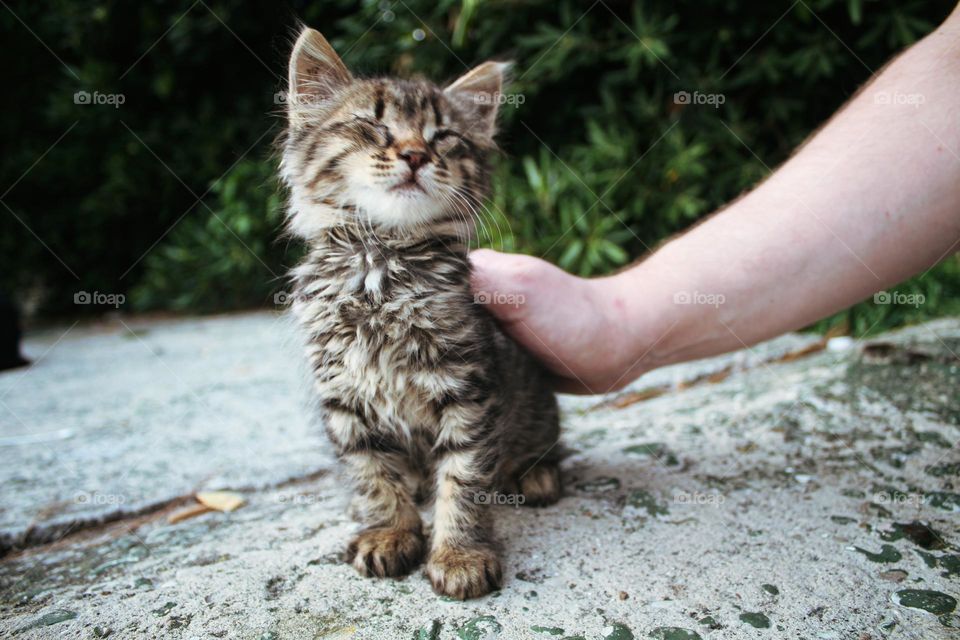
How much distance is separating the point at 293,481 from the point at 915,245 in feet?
6.15

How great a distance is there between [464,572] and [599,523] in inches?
16.7

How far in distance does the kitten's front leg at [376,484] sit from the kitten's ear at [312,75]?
2.81 feet

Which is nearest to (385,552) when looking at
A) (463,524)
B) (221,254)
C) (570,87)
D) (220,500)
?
(463,524)

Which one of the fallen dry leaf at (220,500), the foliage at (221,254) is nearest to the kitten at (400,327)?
the fallen dry leaf at (220,500)

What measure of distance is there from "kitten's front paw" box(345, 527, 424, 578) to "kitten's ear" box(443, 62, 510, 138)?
1189 millimetres

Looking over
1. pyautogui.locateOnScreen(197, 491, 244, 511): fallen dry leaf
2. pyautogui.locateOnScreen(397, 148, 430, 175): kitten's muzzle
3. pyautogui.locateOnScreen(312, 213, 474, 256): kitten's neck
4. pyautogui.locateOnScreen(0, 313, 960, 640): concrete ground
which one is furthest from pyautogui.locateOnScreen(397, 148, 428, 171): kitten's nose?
pyautogui.locateOnScreen(197, 491, 244, 511): fallen dry leaf

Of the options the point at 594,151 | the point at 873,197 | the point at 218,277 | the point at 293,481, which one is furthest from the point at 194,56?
the point at 873,197

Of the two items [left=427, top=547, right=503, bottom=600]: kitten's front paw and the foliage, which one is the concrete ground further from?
the foliage

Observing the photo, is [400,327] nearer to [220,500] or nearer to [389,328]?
[389,328]

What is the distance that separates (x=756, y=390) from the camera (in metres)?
2.59

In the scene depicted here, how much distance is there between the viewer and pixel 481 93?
211 cm

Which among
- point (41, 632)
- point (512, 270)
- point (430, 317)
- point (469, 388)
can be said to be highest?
point (512, 270)

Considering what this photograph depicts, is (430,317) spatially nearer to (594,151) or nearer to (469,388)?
(469,388)

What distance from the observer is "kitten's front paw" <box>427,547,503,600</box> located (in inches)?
54.9
